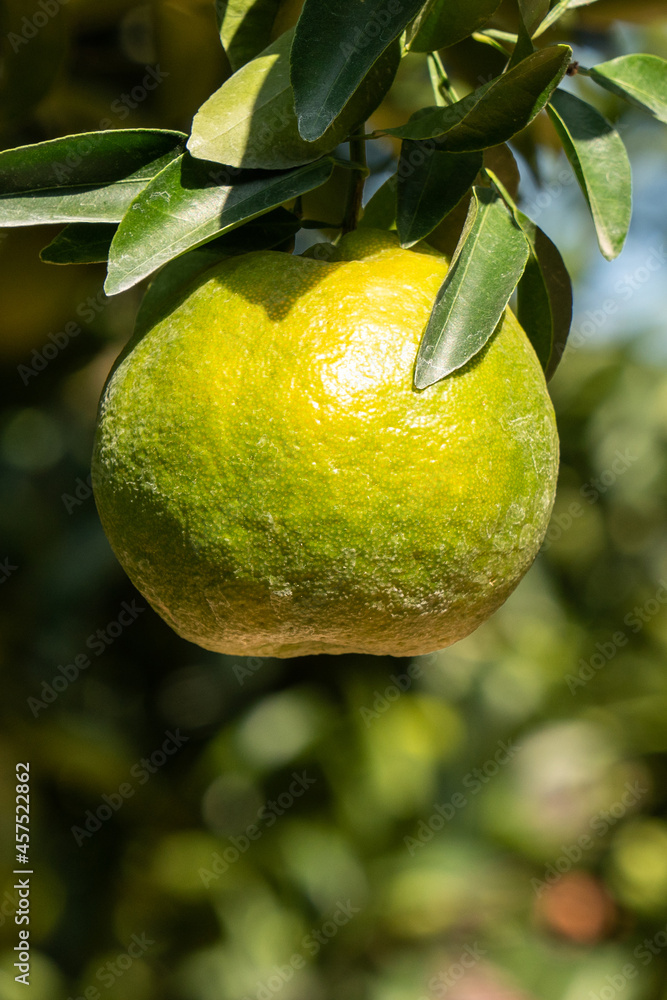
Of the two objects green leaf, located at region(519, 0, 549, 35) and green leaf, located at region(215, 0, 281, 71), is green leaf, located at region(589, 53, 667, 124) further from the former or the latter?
green leaf, located at region(215, 0, 281, 71)

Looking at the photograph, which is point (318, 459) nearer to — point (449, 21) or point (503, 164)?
point (449, 21)

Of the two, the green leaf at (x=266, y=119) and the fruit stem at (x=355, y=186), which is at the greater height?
the green leaf at (x=266, y=119)

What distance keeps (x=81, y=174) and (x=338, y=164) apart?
0.20 metres

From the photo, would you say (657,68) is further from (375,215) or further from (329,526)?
(329,526)

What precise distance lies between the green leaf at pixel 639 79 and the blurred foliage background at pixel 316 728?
0.82 feet

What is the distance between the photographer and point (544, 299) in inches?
29.3

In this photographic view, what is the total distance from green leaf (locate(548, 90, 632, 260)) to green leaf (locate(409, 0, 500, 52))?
9 cm

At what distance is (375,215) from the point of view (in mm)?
795

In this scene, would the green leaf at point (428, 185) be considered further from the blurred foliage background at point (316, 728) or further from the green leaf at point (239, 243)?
the blurred foliage background at point (316, 728)

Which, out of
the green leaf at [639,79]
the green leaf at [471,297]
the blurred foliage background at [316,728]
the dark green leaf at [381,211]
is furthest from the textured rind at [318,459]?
the blurred foliage background at [316,728]

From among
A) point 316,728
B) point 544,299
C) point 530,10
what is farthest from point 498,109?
point 316,728

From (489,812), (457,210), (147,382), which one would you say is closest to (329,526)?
(147,382)

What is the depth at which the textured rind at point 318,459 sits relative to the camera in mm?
572

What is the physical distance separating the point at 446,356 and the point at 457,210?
0.24m
